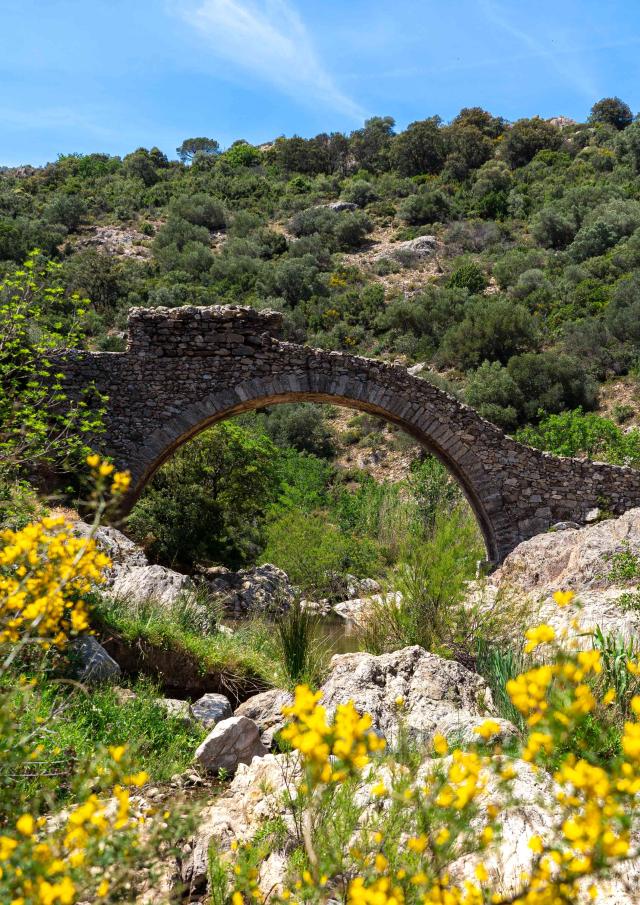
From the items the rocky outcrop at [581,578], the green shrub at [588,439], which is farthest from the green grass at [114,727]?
the green shrub at [588,439]

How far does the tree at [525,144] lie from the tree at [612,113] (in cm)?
712

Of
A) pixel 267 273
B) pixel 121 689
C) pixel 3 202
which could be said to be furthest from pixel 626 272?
pixel 3 202

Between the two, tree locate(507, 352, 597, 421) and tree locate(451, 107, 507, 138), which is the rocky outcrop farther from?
tree locate(451, 107, 507, 138)

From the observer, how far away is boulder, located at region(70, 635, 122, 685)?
4.48 meters

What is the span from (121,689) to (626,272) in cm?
2718

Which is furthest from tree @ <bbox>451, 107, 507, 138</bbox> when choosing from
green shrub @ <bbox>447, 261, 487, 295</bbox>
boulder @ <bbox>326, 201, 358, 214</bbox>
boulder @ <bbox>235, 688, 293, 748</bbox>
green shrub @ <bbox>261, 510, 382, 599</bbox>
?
boulder @ <bbox>235, 688, 293, 748</bbox>

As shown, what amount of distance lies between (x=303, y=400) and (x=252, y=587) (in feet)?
12.2

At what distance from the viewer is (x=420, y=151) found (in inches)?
1772

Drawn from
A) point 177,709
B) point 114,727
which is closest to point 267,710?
point 177,709

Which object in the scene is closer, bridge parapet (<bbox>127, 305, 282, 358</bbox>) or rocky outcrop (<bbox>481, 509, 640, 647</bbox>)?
rocky outcrop (<bbox>481, 509, 640, 647</bbox>)

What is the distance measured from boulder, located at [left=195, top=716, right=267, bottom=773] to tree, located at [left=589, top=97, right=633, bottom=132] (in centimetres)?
5498

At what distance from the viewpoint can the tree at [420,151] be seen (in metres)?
44.7

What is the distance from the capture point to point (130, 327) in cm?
1095

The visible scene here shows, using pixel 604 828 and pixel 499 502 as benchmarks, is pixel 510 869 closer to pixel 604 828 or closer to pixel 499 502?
pixel 604 828
